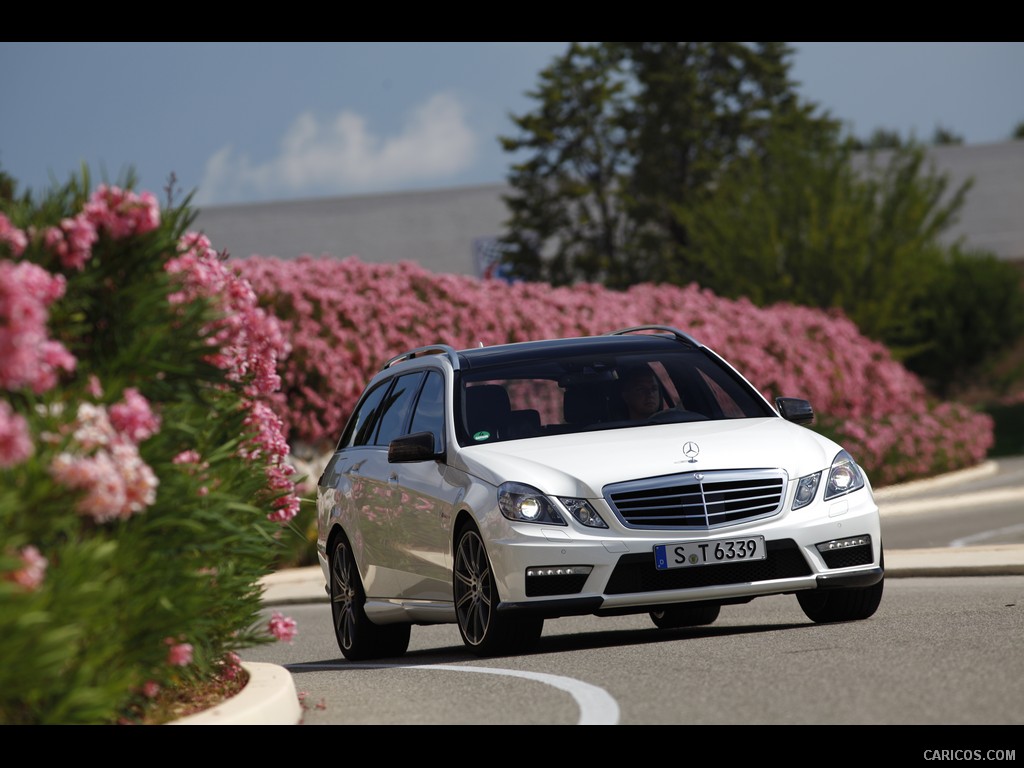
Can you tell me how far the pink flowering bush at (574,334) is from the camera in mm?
26578

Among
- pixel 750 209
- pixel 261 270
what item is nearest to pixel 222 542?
pixel 261 270

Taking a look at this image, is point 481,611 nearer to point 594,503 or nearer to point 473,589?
point 473,589

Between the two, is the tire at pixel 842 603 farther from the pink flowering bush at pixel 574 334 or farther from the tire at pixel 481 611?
the pink flowering bush at pixel 574 334

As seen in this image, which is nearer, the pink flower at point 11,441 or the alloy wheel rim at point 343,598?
the pink flower at point 11,441

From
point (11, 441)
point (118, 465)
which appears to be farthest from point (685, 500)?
point (11, 441)

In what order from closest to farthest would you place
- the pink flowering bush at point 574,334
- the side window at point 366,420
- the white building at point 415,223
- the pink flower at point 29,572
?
the pink flower at point 29,572
the side window at point 366,420
the pink flowering bush at point 574,334
the white building at point 415,223

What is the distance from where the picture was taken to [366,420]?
13.1 metres

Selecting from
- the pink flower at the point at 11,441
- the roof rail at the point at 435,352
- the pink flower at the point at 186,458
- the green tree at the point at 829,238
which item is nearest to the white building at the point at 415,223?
the green tree at the point at 829,238

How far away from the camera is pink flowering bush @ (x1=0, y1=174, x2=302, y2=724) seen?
5.72 meters

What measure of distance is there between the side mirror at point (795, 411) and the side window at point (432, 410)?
2.09m

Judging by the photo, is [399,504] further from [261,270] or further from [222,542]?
[261,270]

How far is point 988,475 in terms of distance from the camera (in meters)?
36.3

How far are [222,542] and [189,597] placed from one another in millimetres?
395
